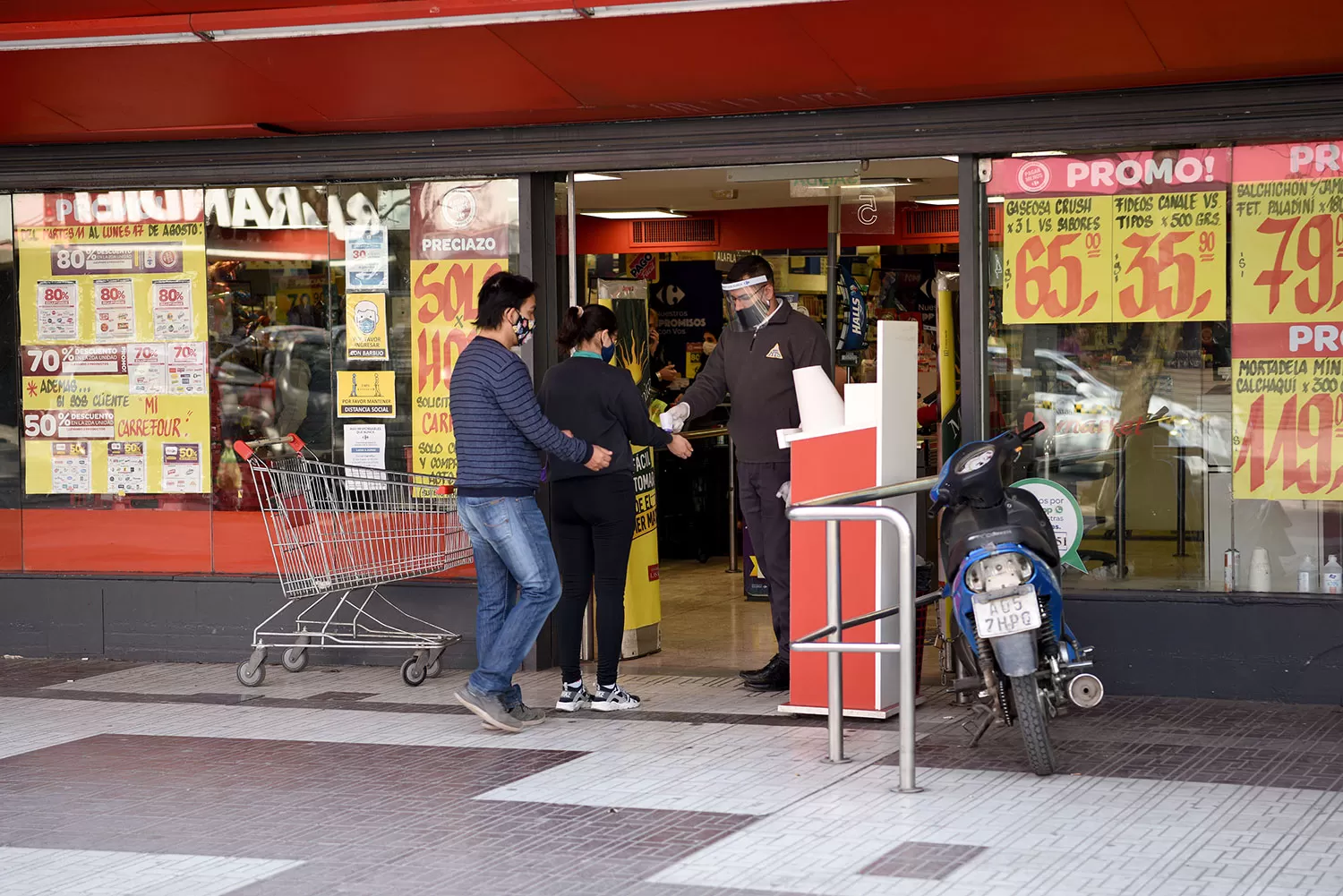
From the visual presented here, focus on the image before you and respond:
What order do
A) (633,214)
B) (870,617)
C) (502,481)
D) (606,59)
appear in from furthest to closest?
(633,214)
(606,59)
(502,481)
(870,617)

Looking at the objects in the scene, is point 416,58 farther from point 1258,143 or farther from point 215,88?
point 1258,143

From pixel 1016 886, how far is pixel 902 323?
10.0 ft

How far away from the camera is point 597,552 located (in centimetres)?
727

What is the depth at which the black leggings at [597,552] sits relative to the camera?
719cm

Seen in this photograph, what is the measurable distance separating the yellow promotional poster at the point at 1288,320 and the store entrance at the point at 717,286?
4.90 feet

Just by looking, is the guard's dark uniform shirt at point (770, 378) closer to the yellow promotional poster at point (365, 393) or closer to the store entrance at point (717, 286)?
the store entrance at point (717, 286)

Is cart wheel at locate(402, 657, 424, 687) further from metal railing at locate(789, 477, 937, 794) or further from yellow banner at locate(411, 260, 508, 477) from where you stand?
metal railing at locate(789, 477, 937, 794)

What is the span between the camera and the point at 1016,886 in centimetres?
453

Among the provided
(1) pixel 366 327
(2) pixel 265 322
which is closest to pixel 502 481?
(1) pixel 366 327

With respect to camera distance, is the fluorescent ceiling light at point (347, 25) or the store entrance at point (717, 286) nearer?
the fluorescent ceiling light at point (347, 25)

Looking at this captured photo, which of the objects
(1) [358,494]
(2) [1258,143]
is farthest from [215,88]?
(2) [1258,143]

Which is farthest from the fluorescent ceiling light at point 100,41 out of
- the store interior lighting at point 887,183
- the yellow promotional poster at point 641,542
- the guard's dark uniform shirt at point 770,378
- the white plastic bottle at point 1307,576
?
the white plastic bottle at point 1307,576

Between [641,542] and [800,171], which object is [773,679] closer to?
[641,542]

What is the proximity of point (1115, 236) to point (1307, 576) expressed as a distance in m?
1.78
